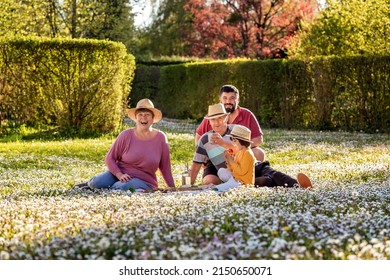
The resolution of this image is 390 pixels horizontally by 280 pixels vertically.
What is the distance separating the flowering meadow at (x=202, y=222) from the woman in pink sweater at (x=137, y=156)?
46cm

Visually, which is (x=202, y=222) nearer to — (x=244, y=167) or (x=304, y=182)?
(x=244, y=167)

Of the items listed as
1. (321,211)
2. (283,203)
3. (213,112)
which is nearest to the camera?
(321,211)

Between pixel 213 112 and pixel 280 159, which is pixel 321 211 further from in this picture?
pixel 280 159

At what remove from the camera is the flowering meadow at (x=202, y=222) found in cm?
568

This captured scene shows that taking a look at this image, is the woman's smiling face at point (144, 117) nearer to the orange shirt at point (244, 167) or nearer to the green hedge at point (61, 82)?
the orange shirt at point (244, 167)

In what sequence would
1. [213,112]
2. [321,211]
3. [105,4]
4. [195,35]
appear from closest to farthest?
[321,211] < [213,112] < [105,4] < [195,35]

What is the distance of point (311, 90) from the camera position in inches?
1002

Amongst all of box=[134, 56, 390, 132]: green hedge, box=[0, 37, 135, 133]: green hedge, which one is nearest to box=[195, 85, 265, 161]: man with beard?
box=[0, 37, 135, 133]: green hedge

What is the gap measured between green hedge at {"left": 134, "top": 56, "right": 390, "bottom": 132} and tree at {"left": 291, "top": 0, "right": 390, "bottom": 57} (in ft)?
8.01

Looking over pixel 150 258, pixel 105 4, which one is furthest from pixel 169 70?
pixel 150 258

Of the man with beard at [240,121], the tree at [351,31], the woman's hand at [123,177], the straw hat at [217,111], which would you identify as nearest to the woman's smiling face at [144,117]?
the woman's hand at [123,177]

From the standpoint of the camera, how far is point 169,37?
57188 mm

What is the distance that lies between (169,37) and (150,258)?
172ft

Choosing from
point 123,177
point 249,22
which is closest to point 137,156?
point 123,177
